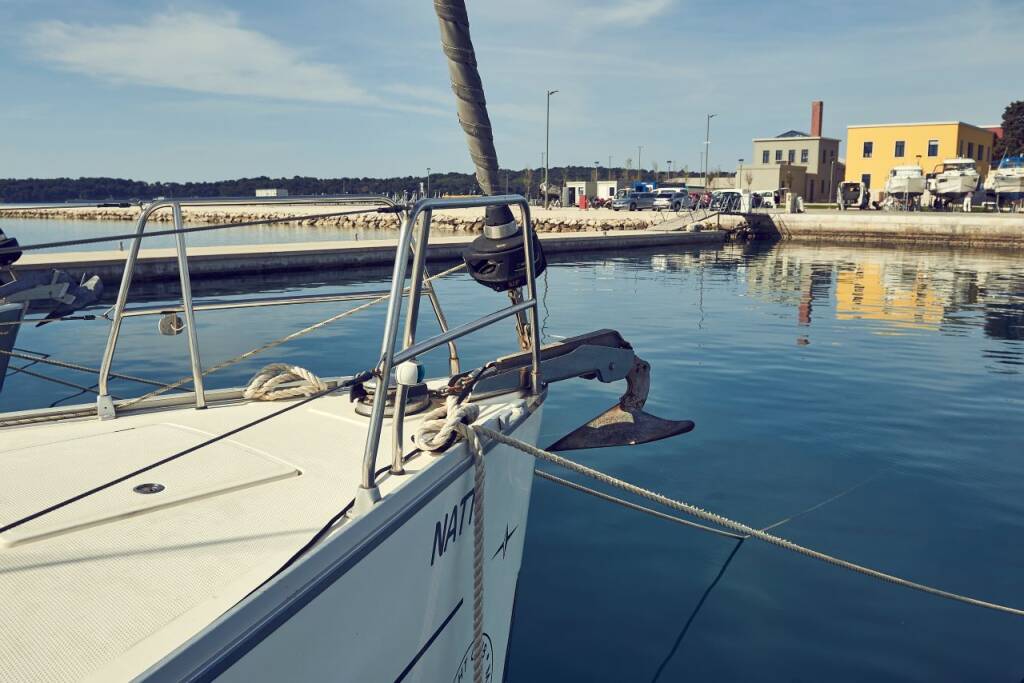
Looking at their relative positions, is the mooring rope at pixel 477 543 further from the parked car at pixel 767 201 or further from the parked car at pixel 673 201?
the parked car at pixel 673 201

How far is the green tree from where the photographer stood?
226 ft

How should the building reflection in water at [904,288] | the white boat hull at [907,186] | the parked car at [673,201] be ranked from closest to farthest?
the building reflection in water at [904,288]
the white boat hull at [907,186]
the parked car at [673,201]

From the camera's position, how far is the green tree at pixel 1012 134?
68938 millimetres

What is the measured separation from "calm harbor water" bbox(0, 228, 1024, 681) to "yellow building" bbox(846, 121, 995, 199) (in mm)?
44798

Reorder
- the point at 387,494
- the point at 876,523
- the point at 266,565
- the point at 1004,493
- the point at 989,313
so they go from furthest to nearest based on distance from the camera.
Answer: the point at 989,313 → the point at 1004,493 → the point at 876,523 → the point at 387,494 → the point at 266,565

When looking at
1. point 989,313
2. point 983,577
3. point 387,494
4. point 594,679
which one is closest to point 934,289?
point 989,313

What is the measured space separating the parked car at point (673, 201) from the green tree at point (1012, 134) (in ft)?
115

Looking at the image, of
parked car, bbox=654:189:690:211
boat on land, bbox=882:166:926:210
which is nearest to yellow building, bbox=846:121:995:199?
boat on land, bbox=882:166:926:210

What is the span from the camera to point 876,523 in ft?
18.6

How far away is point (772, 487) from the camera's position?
20.9 ft

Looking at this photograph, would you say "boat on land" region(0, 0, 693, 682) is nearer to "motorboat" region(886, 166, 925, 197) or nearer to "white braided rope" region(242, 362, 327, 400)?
"white braided rope" region(242, 362, 327, 400)

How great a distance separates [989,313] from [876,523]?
12.5 m

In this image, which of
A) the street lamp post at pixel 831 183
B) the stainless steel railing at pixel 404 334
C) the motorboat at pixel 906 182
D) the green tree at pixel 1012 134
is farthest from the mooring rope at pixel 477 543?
the green tree at pixel 1012 134

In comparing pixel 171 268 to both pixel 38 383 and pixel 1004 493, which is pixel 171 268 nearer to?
pixel 38 383
